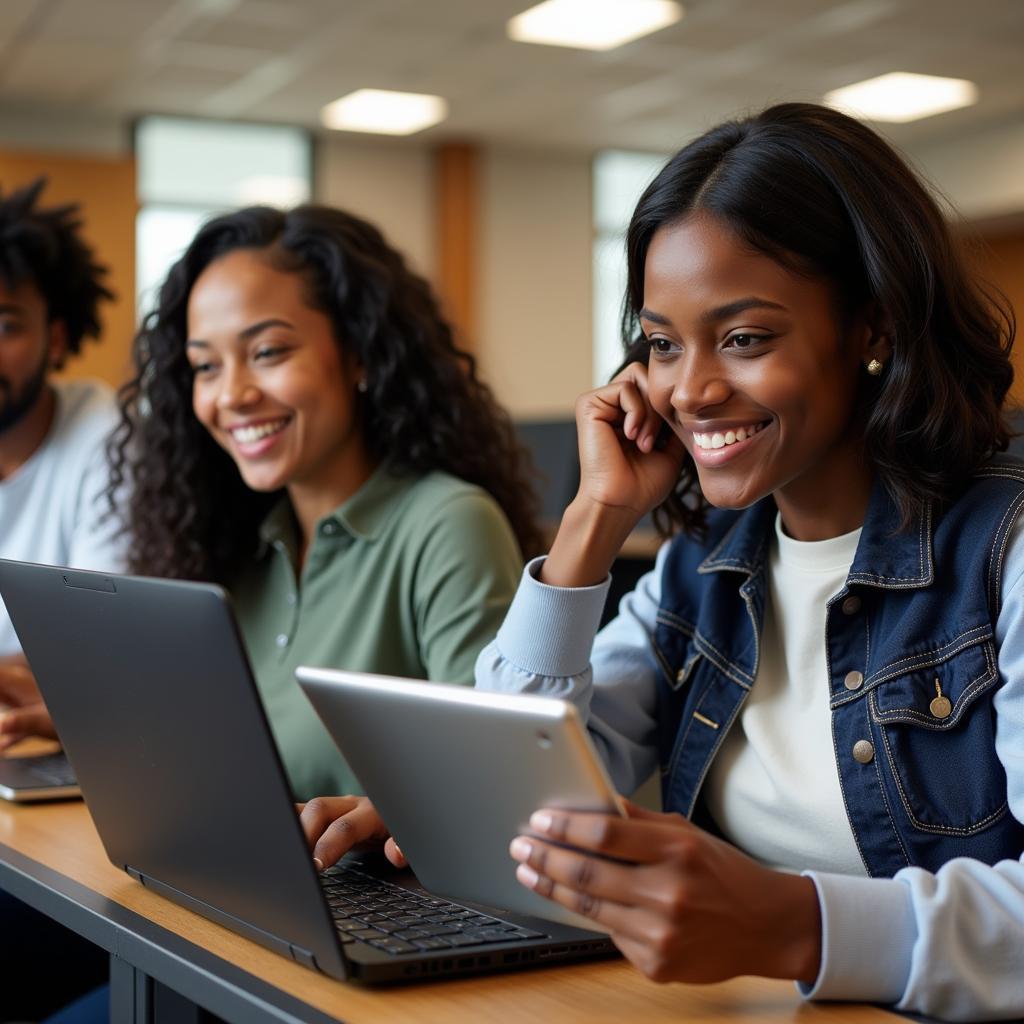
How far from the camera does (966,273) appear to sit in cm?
114

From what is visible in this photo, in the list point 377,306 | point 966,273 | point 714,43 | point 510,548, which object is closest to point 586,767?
point 966,273

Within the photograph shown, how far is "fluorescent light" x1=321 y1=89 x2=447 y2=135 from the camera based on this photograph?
23.2 ft

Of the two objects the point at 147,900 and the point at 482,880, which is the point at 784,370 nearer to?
the point at 482,880

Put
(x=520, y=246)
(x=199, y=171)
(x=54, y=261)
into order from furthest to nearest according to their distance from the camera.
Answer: (x=520, y=246)
(x=199, y=171)
(x=54, y=261)

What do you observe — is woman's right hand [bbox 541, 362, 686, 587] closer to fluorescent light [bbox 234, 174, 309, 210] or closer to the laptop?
the laptop

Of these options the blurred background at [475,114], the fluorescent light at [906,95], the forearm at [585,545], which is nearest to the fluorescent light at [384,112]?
the blurred background at [475,114]

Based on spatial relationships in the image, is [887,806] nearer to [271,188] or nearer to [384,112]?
[384,112]

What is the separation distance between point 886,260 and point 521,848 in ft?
1.75

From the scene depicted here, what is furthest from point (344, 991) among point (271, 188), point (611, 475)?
point (271, 188)

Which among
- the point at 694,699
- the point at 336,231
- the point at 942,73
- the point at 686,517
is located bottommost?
the point at 694,699

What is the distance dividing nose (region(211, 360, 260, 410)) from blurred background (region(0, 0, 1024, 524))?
3530 mm

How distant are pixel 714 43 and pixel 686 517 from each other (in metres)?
5.23

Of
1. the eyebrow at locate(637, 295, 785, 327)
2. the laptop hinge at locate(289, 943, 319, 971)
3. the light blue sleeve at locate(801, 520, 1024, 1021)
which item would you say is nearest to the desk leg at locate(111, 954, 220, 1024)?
the laptop hinge at locate(289, 943, 319, 971)

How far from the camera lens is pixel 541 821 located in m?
0.79
